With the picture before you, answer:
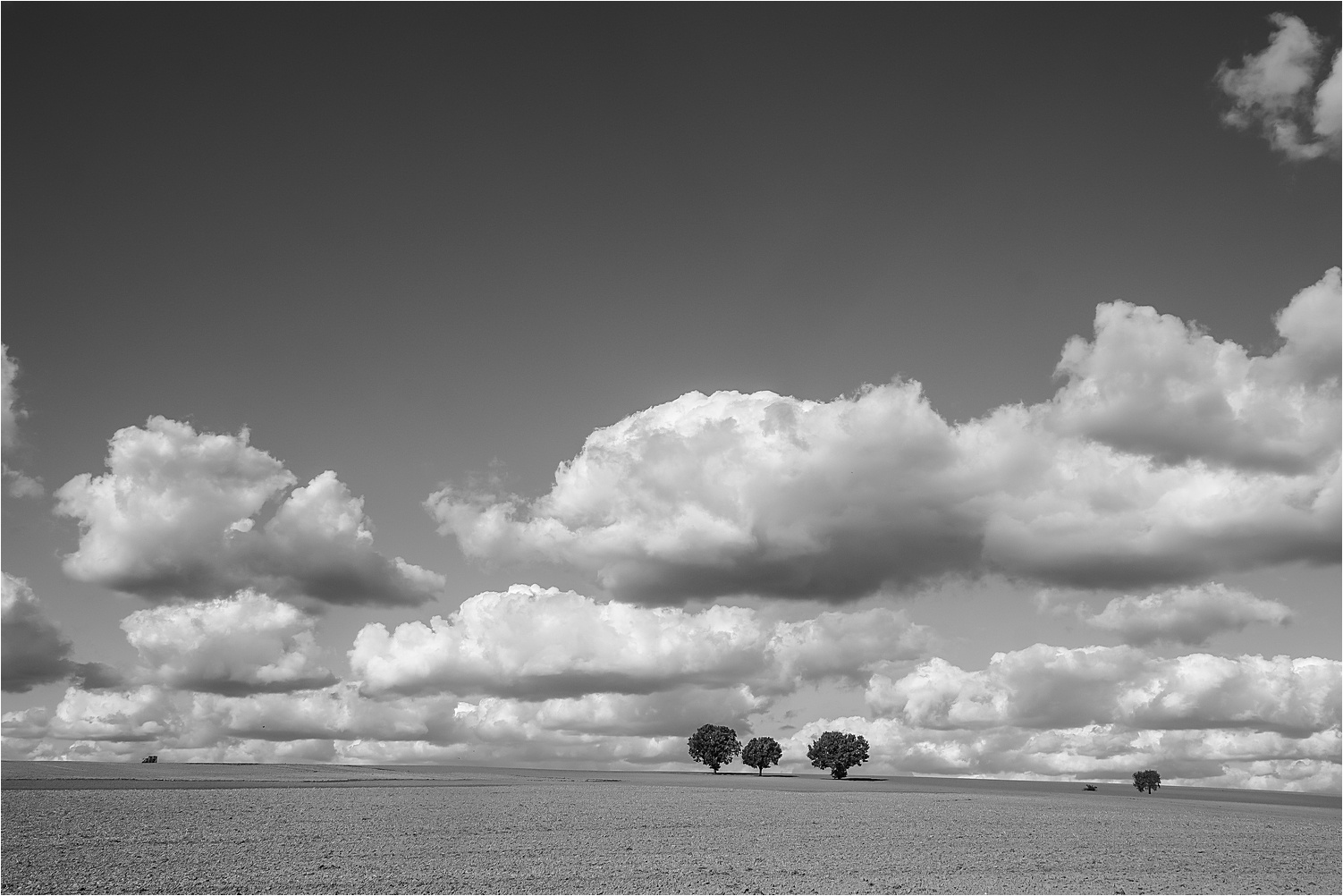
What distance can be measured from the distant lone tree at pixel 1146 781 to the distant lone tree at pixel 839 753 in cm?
4914

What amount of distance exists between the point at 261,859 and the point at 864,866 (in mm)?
27700

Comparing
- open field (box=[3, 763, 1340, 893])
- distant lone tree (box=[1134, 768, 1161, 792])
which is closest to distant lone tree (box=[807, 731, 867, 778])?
distant lone tree (box=[1134, 768, 1161, 792])

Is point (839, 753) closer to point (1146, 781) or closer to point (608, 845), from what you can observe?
point (1146, 781)

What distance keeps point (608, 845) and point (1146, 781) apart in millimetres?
156793

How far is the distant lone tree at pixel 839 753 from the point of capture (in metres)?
195

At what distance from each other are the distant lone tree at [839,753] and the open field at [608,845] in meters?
109

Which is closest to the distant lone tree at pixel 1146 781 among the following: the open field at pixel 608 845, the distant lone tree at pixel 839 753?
the distant lone tree at pixel 839 753

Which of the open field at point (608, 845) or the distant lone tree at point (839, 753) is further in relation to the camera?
the distant lone tree at point (839, 753)

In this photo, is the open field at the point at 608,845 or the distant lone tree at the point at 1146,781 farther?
the distant lone tree at the point at 1146,781

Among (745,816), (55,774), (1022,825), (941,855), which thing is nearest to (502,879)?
(941,855)

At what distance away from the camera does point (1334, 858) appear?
60.4m

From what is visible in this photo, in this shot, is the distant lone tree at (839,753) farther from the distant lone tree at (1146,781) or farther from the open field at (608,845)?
the open field at (608,845)

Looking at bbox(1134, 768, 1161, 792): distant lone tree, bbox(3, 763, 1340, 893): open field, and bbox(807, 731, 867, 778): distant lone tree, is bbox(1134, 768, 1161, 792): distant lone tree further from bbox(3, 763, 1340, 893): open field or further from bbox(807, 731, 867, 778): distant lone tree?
bbox(3, 763, 1340, 893): open field

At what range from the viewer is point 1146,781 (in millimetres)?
176125
